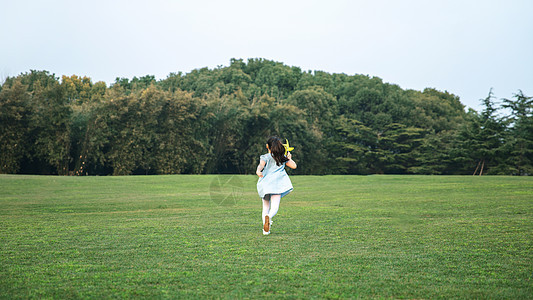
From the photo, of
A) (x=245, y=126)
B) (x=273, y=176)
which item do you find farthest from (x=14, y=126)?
(x=273, y=176)

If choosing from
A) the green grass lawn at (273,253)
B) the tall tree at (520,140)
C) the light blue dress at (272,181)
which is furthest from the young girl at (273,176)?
the tall tree at (520,140)

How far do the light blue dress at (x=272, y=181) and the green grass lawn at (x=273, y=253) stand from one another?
68cm

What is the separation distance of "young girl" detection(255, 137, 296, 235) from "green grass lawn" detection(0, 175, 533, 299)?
508 mm

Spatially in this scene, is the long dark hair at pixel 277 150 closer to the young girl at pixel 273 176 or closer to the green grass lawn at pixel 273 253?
the young girl at pixel 273 176

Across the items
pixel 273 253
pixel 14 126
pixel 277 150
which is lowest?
pixel 273 253

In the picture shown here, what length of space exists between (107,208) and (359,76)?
191 ft

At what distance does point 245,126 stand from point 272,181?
3664cm

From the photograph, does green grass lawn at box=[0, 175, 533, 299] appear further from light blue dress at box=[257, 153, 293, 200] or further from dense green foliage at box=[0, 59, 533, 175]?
dense green foliage at box=[0, 59, 533, 175]

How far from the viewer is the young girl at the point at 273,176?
745 cm

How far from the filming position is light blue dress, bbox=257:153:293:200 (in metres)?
7.49

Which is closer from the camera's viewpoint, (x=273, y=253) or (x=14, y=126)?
(x=273, y=253)

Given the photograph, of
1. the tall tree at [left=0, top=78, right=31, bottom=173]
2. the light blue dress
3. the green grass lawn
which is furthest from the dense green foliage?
the light blue dress

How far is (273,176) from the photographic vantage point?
758 cm

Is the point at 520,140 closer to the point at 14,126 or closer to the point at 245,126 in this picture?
the point at 245,126
